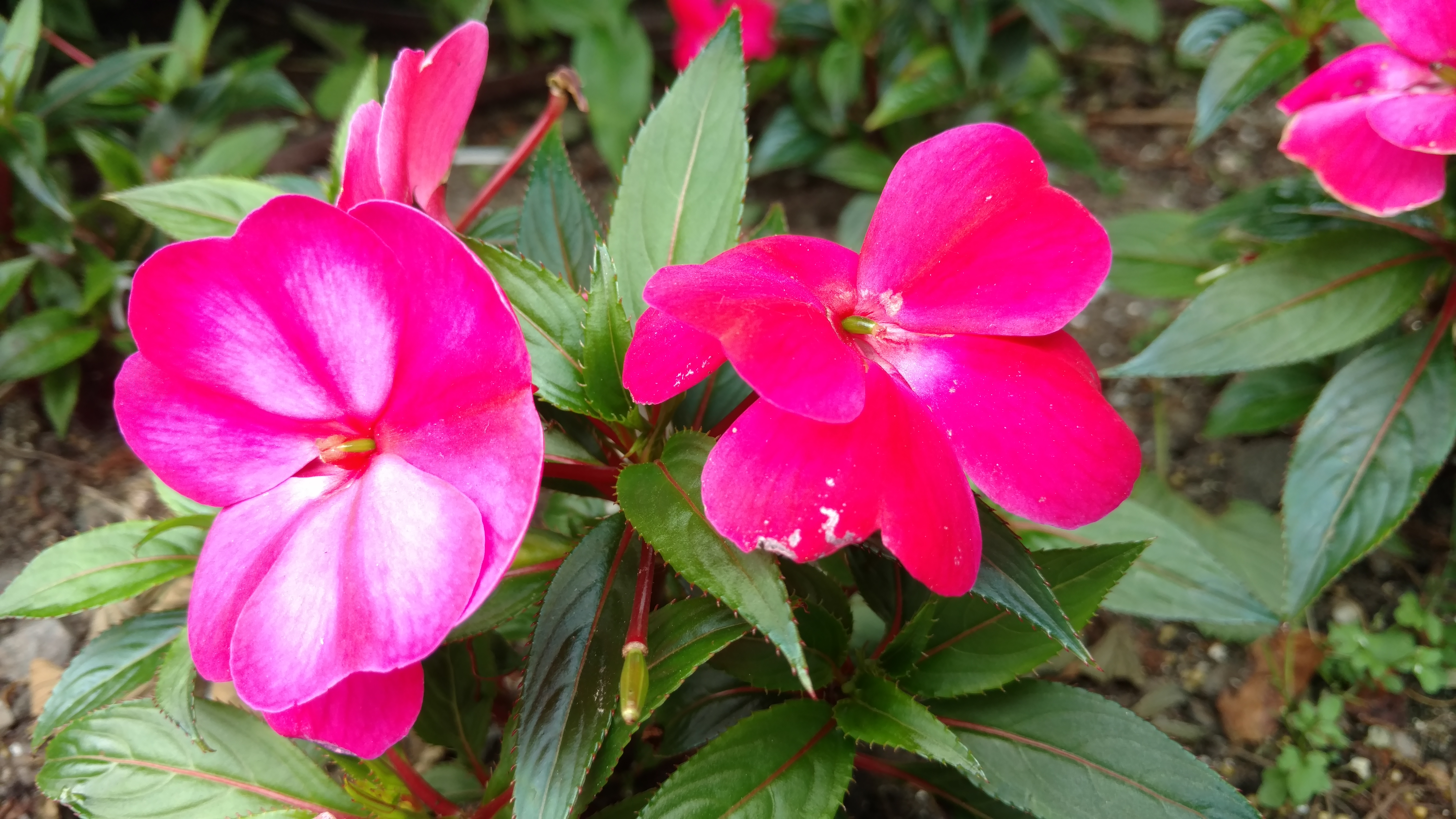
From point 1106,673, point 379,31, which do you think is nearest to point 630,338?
point 1106,673

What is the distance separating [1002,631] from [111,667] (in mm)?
908

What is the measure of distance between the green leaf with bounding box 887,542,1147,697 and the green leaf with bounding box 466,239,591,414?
43 centimetres

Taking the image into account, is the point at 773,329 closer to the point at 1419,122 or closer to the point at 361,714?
the point at 361,714

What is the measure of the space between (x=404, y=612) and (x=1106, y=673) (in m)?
1.12

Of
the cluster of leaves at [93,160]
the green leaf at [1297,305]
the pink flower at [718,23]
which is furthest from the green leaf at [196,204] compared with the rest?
the pink flower at [718,23]

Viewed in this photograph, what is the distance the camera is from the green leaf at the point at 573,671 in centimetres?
69

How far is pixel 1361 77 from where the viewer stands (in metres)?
0.98

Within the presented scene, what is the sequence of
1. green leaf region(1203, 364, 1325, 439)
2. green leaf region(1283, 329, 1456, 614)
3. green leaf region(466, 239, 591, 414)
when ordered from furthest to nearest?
green leaf region(1203, 364, 1325, 439) < green leaf region(1283, 329, 1456, 614) < green leaf region(466, 239, 591, 414)

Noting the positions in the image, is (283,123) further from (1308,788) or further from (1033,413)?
(1308,788)

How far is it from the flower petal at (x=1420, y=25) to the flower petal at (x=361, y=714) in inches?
43.4

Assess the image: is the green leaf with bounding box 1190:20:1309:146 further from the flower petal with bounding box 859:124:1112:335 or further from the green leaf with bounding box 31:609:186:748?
the green leaf with bounding box 31:609:186:748

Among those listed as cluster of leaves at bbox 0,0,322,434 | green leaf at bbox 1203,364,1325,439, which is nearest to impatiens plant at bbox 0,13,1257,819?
cluster of leaves at bbox 0,0,322,434

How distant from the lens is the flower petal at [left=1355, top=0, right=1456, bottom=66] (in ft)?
3.07

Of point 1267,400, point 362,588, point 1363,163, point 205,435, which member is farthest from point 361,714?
point 1267,400
